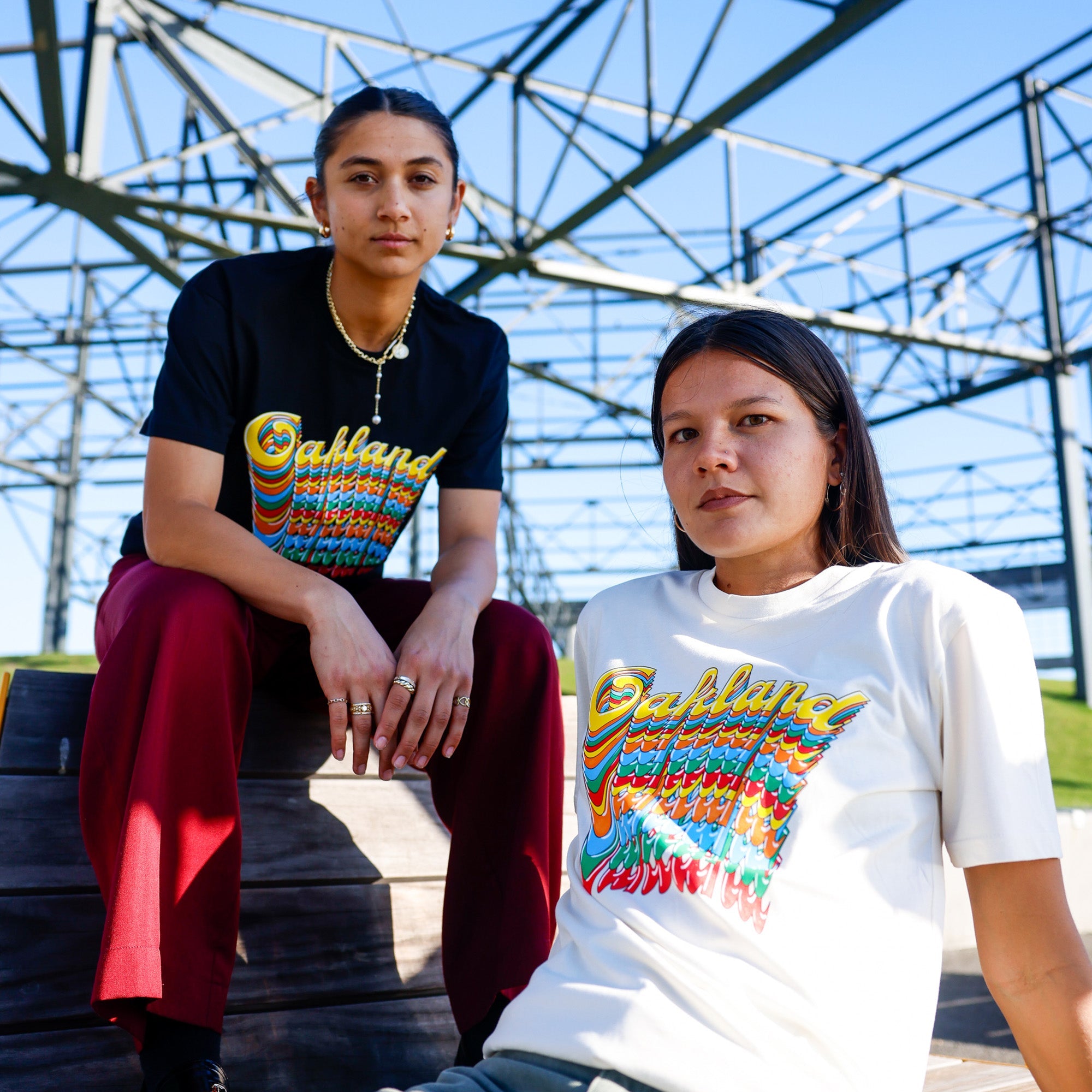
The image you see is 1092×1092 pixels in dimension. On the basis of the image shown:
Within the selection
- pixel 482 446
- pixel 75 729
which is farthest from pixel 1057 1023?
pixel 75 729

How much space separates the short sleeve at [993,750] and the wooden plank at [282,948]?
0.90 m

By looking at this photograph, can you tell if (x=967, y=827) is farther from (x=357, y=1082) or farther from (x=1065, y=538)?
(x=1065, y=538)

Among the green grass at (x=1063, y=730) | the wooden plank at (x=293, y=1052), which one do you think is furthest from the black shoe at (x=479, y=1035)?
the green grass at (x=1063, y=730)

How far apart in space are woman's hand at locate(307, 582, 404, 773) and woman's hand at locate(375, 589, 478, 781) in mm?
17

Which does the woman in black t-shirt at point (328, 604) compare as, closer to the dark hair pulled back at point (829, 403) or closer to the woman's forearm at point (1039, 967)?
the dark hair pulled back at point (829, 403)

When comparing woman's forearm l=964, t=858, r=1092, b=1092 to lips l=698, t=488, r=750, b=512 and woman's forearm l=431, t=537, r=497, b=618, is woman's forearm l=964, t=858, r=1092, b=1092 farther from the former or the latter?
woman's forearm l=431, t=537, r=497, b=618

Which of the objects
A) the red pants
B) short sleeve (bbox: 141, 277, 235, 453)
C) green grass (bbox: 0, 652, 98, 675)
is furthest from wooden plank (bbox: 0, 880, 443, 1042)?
green grass (bbox: 0, 652, 98, 675)

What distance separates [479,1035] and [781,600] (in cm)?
64

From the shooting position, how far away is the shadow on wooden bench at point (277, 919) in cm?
125

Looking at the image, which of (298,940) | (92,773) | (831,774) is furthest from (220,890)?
(831,774)

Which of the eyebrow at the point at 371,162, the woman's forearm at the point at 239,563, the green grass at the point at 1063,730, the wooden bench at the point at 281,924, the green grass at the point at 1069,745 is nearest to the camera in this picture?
the wooden bench at the point at 281,924

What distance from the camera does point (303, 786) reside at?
1592 mm

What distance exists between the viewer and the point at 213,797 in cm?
118

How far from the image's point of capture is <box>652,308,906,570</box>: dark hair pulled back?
1142mm
